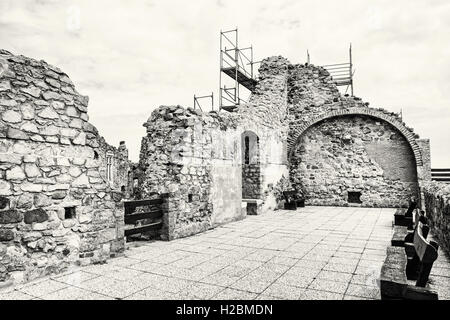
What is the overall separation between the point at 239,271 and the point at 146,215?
2583 mm

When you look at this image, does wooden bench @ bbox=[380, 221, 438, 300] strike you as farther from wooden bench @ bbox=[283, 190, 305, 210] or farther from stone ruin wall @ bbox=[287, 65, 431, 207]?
stone ruin wall @ bbox=[287, 65, 431, 207]

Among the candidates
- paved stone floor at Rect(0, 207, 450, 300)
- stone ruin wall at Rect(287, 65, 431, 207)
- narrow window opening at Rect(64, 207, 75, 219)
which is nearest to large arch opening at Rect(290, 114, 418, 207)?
stone ruin wall at Rect(287, 65, 431, 207)

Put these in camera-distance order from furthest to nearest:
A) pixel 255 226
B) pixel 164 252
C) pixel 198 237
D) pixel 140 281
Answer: pixel 255 226, pixel 198 237, pixel 164 252, pixel 140 281

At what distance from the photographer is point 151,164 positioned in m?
7.08

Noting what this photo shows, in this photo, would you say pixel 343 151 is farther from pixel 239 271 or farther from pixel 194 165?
pixel 239 271

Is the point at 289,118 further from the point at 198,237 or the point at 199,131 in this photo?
the point at 198,237

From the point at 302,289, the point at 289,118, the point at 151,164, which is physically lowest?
the point at 302,289

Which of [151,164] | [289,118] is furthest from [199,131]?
[289,118]

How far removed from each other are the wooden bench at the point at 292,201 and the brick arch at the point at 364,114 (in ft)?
6.53

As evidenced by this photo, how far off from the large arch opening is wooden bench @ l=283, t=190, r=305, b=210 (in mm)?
1188

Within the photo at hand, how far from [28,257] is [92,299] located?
1220 mm

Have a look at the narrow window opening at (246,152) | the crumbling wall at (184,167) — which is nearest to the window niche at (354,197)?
the narrow window opening at (246,152)

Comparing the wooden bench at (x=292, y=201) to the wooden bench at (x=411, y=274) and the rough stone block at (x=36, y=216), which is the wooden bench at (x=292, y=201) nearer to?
the wooden bench at (x=411, y=274)

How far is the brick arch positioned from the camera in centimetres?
1231
